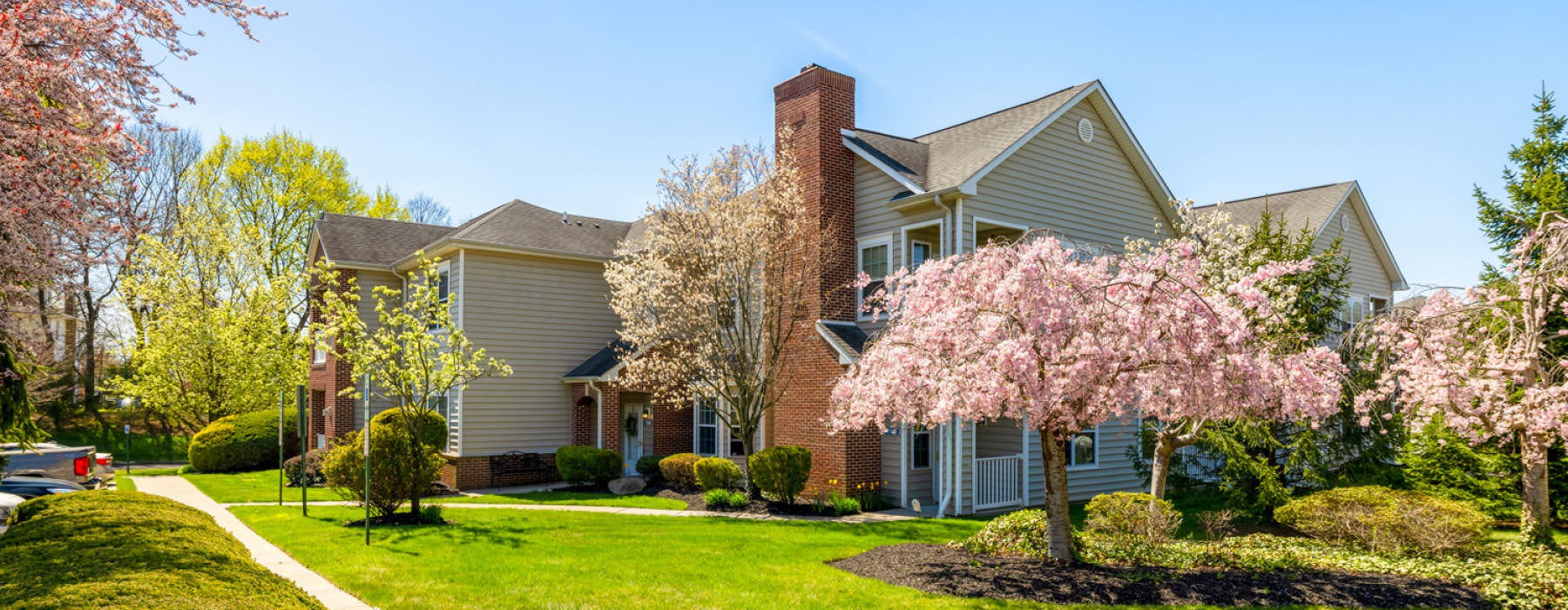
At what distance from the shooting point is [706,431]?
71.9 ft

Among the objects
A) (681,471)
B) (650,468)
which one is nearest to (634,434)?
(650,468)

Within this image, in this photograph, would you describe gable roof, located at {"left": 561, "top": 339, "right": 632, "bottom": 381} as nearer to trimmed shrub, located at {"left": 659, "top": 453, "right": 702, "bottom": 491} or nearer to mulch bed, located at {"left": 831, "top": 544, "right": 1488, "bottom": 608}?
trimmed shrub, located at {"left": 659, "top": 453, "right": 702, "bottom": 491}

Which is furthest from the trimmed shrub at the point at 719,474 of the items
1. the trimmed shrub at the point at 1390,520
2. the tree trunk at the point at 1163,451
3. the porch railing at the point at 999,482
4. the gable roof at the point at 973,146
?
the trimmed shrub at the point at 1390,520

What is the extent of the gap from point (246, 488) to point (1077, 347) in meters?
19.9

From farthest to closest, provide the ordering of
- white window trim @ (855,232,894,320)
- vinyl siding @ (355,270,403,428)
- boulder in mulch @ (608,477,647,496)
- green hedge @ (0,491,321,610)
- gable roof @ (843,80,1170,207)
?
vinyl siding @ (355,270,403,428) < boulder in mulch @ (608,477,647,496) < white window trim @ (855,232,894,320) < gable roof @ (843,80,1170,207) < green hedge @ (0,491,321,610)

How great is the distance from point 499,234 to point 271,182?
24101 mm

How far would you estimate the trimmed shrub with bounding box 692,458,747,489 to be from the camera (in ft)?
57.6

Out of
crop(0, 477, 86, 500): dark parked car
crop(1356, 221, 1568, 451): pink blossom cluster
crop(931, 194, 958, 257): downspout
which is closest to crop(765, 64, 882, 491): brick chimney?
crop(931, 194, 958, 257): downspout

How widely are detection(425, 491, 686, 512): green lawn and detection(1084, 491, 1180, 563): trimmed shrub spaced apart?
794 centimetres

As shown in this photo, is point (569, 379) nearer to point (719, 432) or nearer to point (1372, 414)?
point (719, 432)

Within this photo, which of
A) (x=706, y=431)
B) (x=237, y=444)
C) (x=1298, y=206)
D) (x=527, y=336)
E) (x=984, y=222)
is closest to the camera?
(x=984, y=222)

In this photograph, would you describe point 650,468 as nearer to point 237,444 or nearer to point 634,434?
point 634,434

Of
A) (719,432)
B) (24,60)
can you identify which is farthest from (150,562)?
(719,432)

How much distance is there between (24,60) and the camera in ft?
20.6
